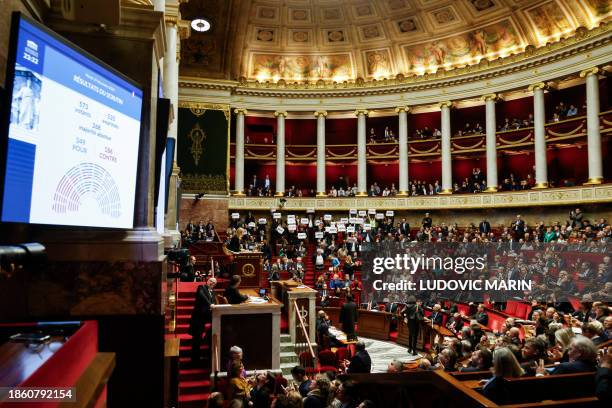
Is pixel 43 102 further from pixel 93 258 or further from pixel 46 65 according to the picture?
pixel 93 258

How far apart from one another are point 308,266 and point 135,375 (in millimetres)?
16836

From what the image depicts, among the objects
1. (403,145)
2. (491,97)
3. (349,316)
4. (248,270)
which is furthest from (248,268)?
(491,97)

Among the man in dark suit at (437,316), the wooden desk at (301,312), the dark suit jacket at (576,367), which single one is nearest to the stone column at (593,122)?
the man in dark suit at (437,316)

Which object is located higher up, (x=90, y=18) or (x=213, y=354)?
(x=90, y=18)

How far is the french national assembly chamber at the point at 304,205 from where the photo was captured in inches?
120

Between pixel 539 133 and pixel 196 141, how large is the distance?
59.2ft

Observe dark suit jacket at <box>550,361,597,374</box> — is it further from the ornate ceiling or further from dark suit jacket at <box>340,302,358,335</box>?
the ornate ceiling

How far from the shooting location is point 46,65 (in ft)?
9.18

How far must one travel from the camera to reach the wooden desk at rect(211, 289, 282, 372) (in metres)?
8.34

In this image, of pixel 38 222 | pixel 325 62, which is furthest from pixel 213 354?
pixel 325 62

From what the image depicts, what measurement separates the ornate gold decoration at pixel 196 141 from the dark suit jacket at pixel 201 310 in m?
18.3

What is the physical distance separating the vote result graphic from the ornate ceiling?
883 inches

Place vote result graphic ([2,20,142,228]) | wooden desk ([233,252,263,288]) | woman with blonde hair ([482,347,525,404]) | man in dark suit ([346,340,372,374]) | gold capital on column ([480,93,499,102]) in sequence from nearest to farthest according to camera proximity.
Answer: vote result graphic ([2,20,142,228]) → woman with blonde hair ([482,347,525,404]) → man in dark suit ([346,340,372,374]) → wooden desk ([233,252,263,288]) → gold capital on column ([480,93,499,102])

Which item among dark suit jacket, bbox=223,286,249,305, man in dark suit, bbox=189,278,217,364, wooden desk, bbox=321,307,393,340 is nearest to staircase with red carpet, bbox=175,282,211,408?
man in dark suit, bbox=189,278,217,364
